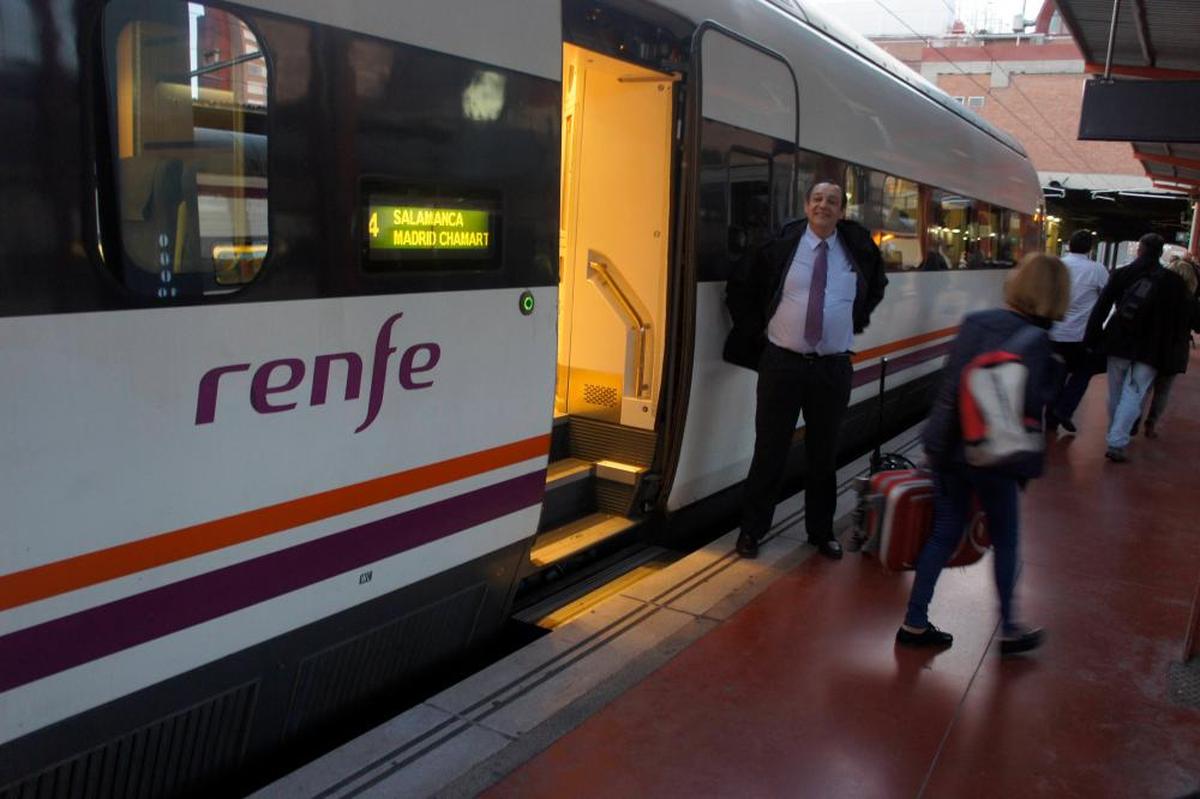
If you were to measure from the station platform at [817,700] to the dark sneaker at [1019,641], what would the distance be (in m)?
0.07

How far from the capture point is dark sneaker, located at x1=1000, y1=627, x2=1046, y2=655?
3.86 meters

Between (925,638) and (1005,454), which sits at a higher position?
(1005,454)

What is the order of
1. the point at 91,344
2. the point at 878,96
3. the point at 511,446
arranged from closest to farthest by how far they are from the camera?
the point at 91,344 < the point at 511,446 < the point at 878,96

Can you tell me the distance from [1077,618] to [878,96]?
424 centimetres

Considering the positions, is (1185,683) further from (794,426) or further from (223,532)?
(223,532)

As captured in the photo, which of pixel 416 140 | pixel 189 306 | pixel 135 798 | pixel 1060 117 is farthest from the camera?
pixel 1060 117

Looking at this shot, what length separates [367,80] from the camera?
285 cm

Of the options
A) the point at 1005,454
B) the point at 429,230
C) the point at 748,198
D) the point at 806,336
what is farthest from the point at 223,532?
the point at 748,198

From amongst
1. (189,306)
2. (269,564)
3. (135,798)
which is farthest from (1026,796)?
(189,306)

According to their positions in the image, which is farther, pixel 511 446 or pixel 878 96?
pixel 878 96

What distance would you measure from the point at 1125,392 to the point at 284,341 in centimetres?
676

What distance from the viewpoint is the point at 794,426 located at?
4.86 metres

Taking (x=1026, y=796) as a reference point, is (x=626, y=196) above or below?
above

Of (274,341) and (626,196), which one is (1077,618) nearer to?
(626,196)
